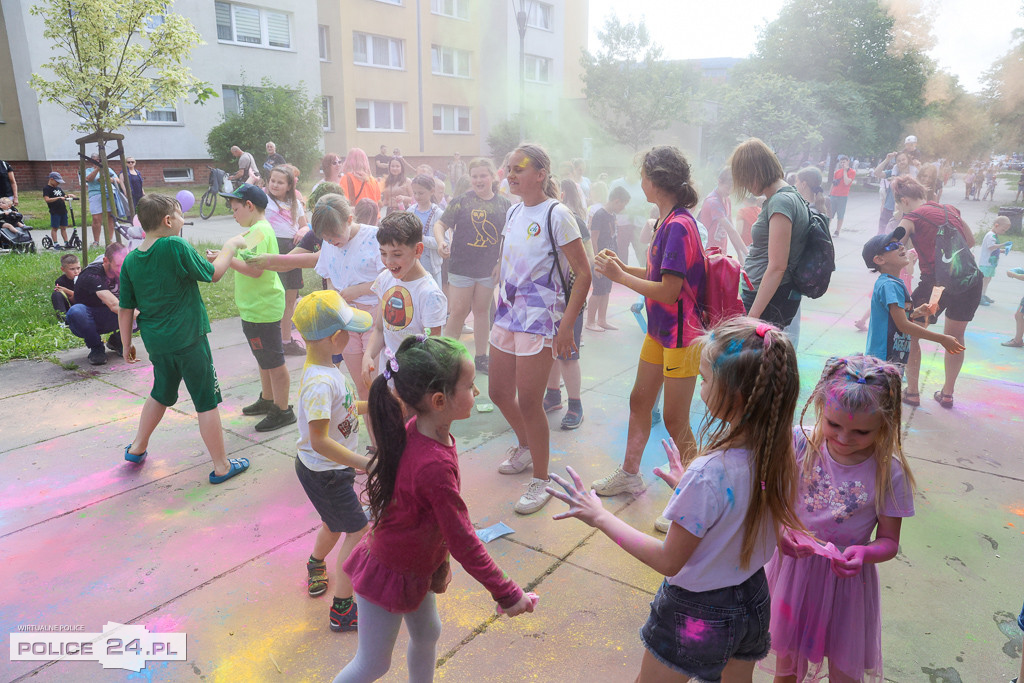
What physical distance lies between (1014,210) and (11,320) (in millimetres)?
19367

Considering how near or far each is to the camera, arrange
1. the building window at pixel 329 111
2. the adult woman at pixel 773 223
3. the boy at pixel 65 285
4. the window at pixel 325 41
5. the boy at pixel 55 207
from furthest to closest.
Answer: the building window at pixel 329 111 < the window at pixel 325 41 < the boy at pixel 55 207 < the boy at pixel 65 285 < the adult woman at pixel 773 223

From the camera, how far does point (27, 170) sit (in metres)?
20.1

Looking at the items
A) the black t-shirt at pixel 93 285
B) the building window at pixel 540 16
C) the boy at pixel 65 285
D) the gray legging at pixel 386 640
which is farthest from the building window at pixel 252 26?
the gray legging at pixel 386 640

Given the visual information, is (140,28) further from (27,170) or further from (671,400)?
(27,170)

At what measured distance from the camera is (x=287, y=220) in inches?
256

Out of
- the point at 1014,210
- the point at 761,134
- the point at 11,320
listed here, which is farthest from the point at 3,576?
the point at 761,134

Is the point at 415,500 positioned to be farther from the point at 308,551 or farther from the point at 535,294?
the point at 535,294

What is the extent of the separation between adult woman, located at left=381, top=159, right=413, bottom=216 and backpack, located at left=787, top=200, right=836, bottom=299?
5760 millimetres

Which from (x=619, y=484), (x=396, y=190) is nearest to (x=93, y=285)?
(x=396, y=190)

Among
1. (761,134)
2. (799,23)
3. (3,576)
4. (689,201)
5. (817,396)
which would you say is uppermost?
(799,23)

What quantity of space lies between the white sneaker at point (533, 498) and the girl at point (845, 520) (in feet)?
5.50

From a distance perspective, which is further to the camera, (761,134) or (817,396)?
(761,134)

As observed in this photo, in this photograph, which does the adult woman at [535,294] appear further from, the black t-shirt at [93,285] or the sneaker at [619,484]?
the black t-shirt at [93,285]

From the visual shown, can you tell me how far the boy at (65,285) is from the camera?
23.1ft
